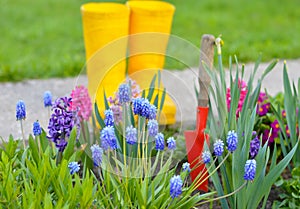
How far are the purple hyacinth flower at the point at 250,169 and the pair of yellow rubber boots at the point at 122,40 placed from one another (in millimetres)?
894

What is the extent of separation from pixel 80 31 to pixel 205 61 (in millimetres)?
2784

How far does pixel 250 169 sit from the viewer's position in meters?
1.95

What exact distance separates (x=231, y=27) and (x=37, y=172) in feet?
12.5

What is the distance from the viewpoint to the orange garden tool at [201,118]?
251 cm

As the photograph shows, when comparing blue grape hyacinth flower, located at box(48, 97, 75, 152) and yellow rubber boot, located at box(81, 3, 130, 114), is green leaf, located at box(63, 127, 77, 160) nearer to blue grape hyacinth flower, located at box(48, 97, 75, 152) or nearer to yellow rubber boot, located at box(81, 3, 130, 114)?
blue grape hyacinth flower, located at box(48, 97, 75, 152)

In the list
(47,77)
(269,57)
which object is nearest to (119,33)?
(47,77)

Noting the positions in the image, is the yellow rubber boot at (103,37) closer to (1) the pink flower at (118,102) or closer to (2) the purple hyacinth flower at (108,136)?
(1) the pink flower at (118,102)

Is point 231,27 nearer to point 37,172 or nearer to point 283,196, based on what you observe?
point 283,196

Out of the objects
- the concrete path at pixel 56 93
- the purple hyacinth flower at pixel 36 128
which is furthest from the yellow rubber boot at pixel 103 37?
the purple hyacinth flower at pixel 36 128

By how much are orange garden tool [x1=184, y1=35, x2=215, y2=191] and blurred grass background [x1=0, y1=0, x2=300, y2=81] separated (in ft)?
4.43

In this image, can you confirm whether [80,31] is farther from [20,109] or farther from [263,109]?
[20,109]

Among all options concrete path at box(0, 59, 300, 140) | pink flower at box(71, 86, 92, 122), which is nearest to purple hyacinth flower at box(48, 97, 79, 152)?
pink flower at box(71, 86, 92, 122)

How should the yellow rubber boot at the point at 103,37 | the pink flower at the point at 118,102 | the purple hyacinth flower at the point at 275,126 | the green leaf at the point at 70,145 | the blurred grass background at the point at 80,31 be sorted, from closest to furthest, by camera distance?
the green leaf at the point at 70,145, the pink flower at the point at 118,102, the purple hyacinth flower at the point at 275,126, the yellow rubber boot at the point at 103,37, the blurred grass background at the point at 80,31

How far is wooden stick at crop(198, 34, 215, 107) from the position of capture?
259 cm
